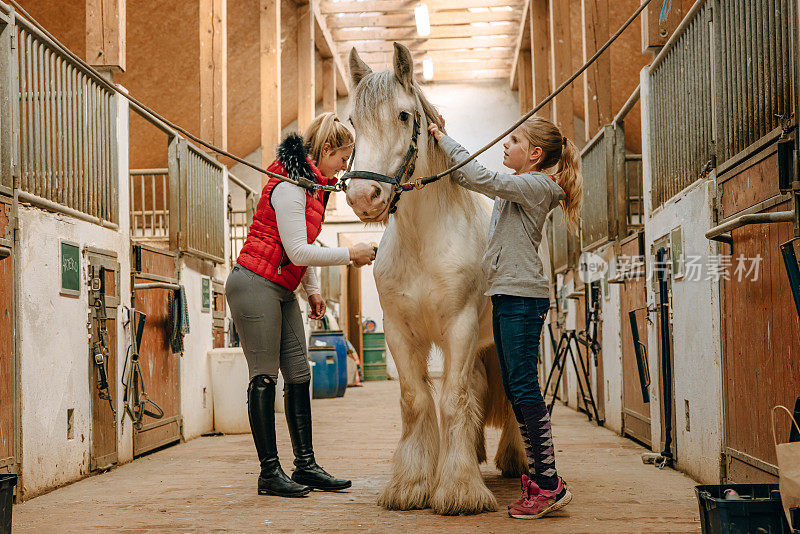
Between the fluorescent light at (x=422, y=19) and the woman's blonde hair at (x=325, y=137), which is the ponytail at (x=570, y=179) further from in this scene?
the fluorescent light at (x=422, y=19)

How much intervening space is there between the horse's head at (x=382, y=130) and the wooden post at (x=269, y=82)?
269 inches

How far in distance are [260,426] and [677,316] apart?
1.95 metres

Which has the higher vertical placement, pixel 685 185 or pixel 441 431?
pixel 685 185

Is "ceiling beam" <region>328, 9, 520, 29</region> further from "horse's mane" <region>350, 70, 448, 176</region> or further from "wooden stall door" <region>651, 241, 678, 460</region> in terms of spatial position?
"horse's mane" <region>350, 70, 448, 176</region>

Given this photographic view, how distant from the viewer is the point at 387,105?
9.26 feet

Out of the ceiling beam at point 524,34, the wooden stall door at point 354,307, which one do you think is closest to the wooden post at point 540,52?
the ceiling beam at point 524,34

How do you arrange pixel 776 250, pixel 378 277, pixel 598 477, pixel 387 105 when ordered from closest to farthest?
1. pixel 776 250
2. pixel 387 105
3. pixel 378 277
4. pixel 598 477

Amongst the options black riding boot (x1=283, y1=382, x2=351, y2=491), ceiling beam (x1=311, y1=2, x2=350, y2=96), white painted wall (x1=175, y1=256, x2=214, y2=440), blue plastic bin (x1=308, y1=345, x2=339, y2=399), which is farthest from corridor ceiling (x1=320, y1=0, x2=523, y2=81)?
black riding boot (x1=283, y1=382, x2=351, y2=491)

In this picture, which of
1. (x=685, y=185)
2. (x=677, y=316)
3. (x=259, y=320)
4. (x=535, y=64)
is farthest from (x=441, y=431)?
(x=535, y=64)

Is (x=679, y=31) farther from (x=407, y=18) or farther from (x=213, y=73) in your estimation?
(x=407, y=18)

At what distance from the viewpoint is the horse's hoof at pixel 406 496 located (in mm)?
2928

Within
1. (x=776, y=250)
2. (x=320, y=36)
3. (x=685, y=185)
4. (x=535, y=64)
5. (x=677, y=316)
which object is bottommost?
(x=677, y=316)

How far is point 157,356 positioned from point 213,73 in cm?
364

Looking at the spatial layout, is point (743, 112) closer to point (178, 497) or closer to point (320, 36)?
point (178, 497)
